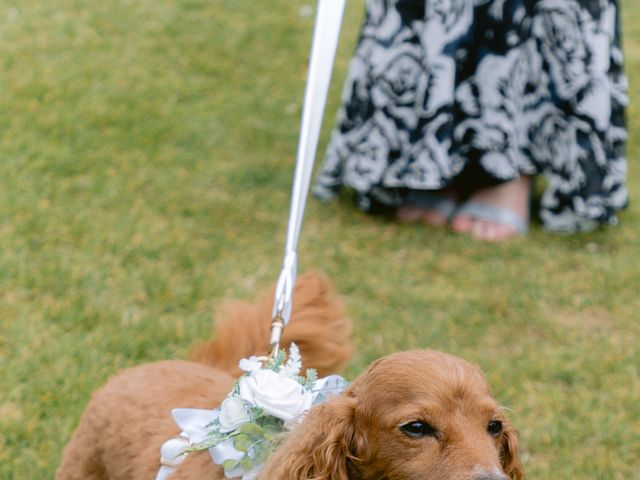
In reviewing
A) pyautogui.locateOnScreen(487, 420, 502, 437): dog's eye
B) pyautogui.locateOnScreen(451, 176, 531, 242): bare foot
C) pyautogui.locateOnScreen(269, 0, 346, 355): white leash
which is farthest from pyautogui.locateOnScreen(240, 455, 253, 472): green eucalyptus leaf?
pyautogui.locateOnScreen(451, 176, 531, 242): bare foot

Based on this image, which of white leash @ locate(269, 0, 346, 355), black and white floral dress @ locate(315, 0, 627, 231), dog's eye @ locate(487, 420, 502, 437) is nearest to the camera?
dog's eye @ locate(487, 420, 502, 437)

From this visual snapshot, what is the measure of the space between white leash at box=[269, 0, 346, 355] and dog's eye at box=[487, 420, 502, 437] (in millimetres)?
657

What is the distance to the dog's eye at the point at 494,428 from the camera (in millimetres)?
2291

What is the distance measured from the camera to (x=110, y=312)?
169 inches

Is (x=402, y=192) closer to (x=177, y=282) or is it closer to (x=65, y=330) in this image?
(x=177, y=282)

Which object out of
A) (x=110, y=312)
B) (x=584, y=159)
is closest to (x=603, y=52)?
(x=584, y=159)

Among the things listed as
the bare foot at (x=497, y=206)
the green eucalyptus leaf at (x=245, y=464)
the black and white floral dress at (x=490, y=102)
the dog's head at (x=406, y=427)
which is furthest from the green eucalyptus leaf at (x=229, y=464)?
the bare foot at (x=497, y=206)

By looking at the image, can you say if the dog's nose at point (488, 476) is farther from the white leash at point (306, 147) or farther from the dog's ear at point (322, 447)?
the white leash at point (306, 147)

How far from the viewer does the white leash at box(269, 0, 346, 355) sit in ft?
8.91

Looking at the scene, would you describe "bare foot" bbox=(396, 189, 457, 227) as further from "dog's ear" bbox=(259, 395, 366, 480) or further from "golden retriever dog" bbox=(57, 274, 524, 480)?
"dog's ear" bbox=(259, 395, 366, 480)

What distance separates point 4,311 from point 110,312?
476mm

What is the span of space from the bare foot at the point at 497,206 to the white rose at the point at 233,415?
3316 millimetres

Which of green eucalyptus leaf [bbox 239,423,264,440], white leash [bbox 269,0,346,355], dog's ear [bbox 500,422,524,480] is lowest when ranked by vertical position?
dog's ear [bbox 500,422,524,480]

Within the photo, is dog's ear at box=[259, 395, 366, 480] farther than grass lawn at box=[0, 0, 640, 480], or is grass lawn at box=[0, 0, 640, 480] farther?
grass lawn at box=[0, 0, 640, 480]
